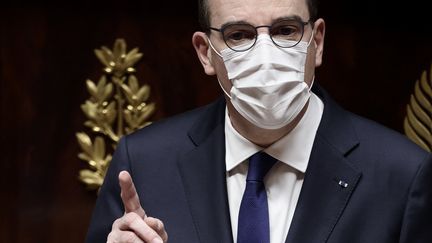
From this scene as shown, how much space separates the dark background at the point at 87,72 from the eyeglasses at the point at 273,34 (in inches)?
15.8

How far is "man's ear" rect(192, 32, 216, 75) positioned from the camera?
5.50 feet

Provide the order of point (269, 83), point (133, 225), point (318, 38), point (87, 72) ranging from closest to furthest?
point (133, 225)
point (269, 83)
point (318, 38)
point (87, 72)

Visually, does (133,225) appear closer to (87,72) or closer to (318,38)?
(318,38)

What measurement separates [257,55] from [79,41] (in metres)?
0.51

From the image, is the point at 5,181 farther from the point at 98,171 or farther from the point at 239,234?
the point at 239,234

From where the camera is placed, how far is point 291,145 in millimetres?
1612

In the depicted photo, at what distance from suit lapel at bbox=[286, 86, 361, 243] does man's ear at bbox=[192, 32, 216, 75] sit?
0.64 ft

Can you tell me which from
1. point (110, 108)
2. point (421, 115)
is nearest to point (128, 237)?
point (110, 108)

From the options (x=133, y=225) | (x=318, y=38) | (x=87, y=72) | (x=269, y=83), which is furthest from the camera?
(x=87, y=72)

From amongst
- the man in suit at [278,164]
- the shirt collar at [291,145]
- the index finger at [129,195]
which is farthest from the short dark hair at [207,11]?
the index finger at [129,195]

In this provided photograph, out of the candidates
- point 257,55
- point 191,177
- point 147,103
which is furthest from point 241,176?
point 147,103

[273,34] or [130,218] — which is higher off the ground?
[273,34]

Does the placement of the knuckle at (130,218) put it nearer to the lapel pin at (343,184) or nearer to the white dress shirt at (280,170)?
the white dress shirt at (280,170)

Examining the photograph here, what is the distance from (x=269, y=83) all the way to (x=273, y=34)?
3.1 inches
